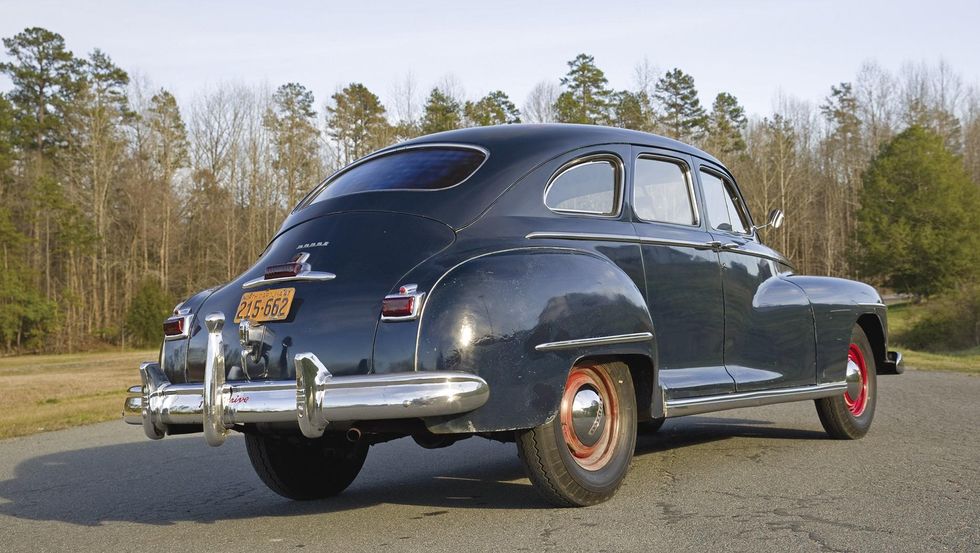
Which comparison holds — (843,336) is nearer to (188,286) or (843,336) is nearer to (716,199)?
(716,199)

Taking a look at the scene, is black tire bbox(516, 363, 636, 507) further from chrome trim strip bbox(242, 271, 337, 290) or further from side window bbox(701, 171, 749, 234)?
side window bbox(701, 171, 749, 234)

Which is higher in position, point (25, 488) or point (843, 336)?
point (843, 336)

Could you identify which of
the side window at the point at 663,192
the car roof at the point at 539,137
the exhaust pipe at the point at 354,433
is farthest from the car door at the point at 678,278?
the exhaust pipe at the point at 354,433

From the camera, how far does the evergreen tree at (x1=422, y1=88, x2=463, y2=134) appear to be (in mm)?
53312

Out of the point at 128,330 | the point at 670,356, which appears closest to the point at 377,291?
the point at 670,356

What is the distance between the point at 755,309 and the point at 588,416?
6.34 feet

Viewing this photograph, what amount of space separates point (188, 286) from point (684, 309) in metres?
53.7

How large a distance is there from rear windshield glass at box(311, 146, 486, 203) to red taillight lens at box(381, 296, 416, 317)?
883 millimetres

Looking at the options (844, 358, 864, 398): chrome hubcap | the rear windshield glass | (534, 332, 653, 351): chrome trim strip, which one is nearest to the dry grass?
the rear windshield glass

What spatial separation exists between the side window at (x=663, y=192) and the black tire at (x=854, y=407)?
1.94 m

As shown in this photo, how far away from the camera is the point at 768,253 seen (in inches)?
257

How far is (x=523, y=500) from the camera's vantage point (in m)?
4.86

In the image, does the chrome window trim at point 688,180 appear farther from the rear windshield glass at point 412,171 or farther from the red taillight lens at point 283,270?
the red taillight lens at point 283,270

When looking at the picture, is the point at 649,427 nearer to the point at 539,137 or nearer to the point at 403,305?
the point at 539,137
